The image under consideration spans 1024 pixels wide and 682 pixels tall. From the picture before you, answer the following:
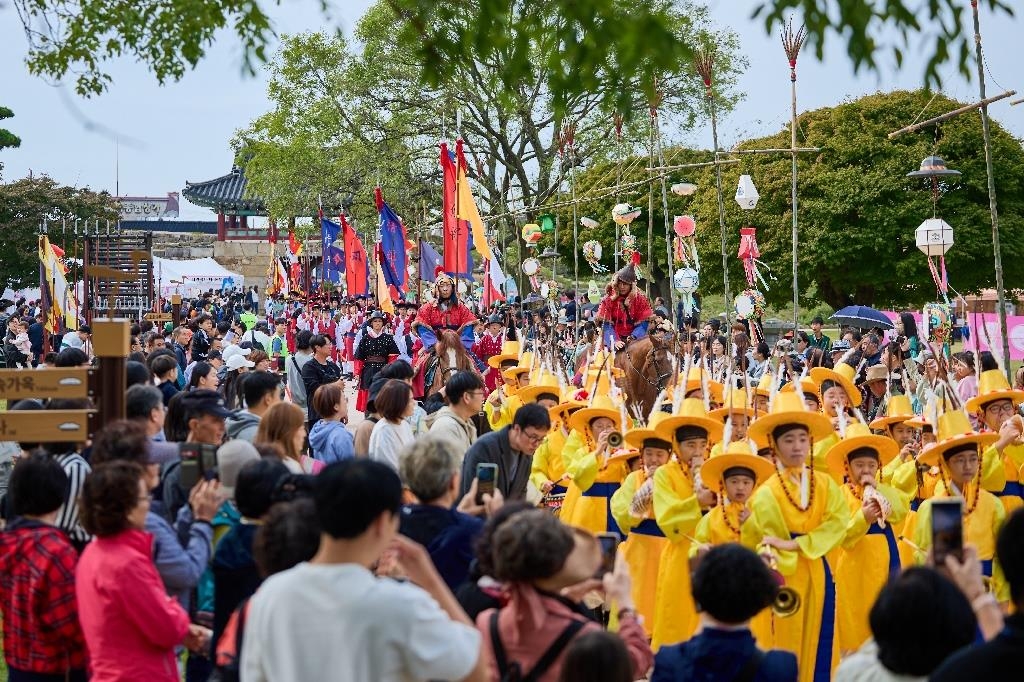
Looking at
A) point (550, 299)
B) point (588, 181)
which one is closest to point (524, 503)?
point (550, 299)

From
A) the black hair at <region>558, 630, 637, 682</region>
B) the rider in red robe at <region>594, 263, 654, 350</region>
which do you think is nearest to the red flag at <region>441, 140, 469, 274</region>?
the rider in red robe at <region>594, 263, 654, 350</region>

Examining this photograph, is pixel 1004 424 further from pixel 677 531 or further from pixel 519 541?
pixel 519 541

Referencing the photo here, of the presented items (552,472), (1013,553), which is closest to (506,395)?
(552,472)

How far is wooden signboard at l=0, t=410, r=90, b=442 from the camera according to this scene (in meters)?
5.55

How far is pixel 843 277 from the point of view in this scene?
3319 cm

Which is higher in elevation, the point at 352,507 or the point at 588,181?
the point at 588,181

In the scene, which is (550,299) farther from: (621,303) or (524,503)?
(524,503)

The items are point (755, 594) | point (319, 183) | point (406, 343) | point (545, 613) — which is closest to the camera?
point (545, 613)

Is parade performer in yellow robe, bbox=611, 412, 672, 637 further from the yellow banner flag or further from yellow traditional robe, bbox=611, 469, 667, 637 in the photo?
the yellow banner flag

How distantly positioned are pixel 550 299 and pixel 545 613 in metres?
30.5

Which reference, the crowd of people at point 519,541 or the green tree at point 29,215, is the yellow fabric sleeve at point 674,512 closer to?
the crowd of people at point 519,541

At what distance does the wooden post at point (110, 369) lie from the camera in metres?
5.84

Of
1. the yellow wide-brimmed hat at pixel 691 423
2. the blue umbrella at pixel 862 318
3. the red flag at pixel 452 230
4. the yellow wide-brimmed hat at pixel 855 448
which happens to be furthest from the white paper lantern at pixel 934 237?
the yellow wide-brimmed hat at pixel 691 423

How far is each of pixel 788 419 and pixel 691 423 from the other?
1.74 feet
